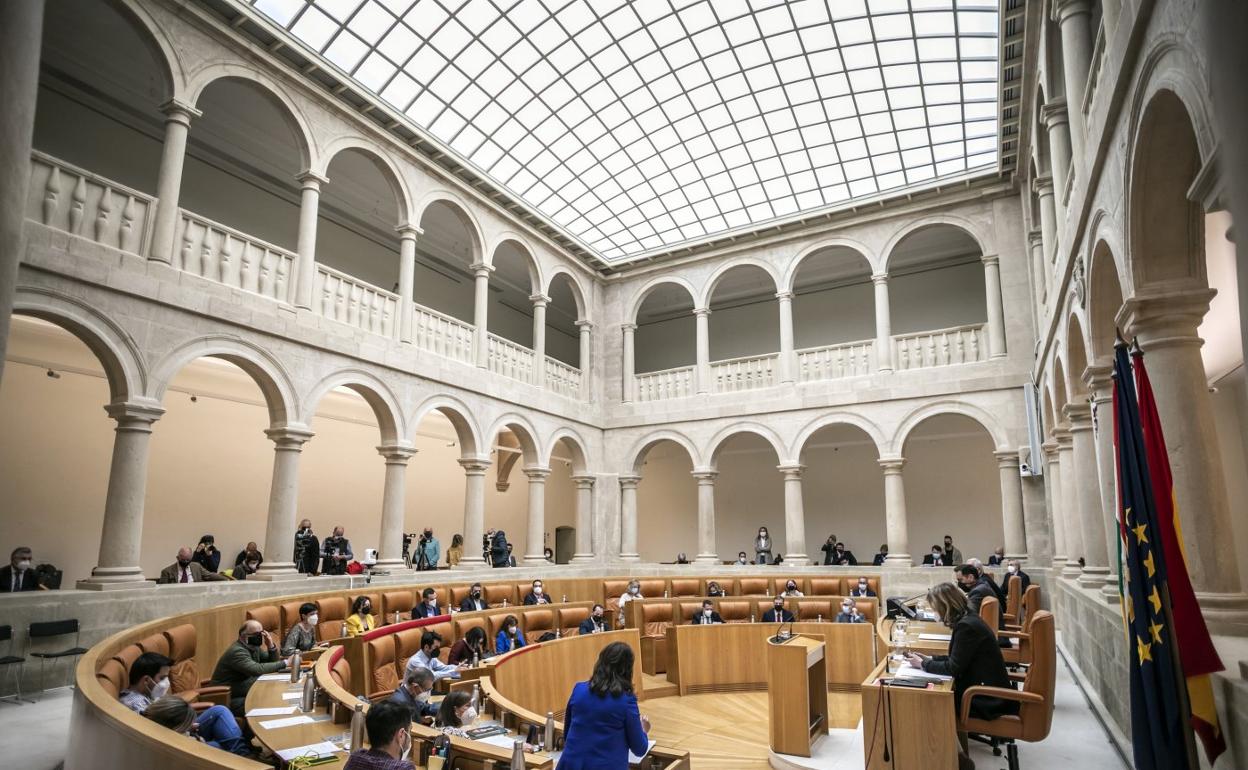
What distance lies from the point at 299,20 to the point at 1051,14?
39.6 ft

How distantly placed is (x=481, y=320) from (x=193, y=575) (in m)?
8.29

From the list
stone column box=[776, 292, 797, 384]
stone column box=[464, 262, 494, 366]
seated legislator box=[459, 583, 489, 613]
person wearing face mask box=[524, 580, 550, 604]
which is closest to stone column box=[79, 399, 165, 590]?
seated legislator box=[459, 583, 489, 613]

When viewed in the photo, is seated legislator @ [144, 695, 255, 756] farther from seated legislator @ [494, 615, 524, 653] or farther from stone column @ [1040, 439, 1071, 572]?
stone column @ [1040, 439, 1071, 572]

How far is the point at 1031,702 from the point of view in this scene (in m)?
5.35

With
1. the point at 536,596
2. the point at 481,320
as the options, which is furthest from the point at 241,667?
the point at 481,320

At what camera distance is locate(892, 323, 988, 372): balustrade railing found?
17188mm

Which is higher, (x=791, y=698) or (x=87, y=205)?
(x=87, y=205)

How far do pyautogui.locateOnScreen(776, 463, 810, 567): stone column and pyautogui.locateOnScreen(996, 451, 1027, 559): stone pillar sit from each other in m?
4.66

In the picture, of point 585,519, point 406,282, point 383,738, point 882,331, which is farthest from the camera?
point 585,519

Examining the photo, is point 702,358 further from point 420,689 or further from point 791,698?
point 420,689

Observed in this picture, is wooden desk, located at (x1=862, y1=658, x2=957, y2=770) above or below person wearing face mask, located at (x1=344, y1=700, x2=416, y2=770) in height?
below

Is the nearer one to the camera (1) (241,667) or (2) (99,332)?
(1) (241,667)

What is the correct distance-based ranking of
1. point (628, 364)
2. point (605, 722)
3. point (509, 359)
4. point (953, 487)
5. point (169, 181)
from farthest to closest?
point (628, 364), point (953, 487), point (509, 359), point (169, 181), point (605, 722)

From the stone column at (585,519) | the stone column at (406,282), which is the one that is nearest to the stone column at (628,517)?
the stone column at (585,519)
